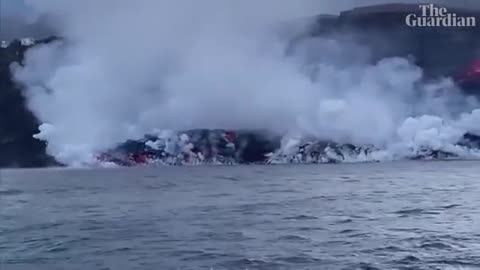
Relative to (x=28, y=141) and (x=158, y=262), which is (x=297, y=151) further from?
(x=158, y=262)

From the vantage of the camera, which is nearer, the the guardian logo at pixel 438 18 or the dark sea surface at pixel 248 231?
the dark sea surface at pixel 248 231

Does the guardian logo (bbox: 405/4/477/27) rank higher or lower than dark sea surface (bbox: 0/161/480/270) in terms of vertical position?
higher

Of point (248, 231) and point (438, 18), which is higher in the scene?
point (438, 18)

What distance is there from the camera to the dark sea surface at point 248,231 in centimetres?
1559

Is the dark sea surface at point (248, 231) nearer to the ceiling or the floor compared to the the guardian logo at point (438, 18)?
nearer to the floor

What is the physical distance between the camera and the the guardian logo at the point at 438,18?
66.4 m

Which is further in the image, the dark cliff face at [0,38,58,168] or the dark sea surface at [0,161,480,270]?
the dark cliff face at [0,38,58,168]

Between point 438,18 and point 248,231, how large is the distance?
176 feet

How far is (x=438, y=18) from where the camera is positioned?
69.0m

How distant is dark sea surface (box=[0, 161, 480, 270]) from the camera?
51.2 ft

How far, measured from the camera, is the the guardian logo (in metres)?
66.4

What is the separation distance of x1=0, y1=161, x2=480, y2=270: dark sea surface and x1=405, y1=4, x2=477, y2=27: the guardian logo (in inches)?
1410

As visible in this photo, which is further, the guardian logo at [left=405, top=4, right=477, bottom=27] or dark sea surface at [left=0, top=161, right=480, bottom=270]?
the guardian logo at [left=405, top=4, right=477, bottom=27]

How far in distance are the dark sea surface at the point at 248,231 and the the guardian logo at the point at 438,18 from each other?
118 ft
